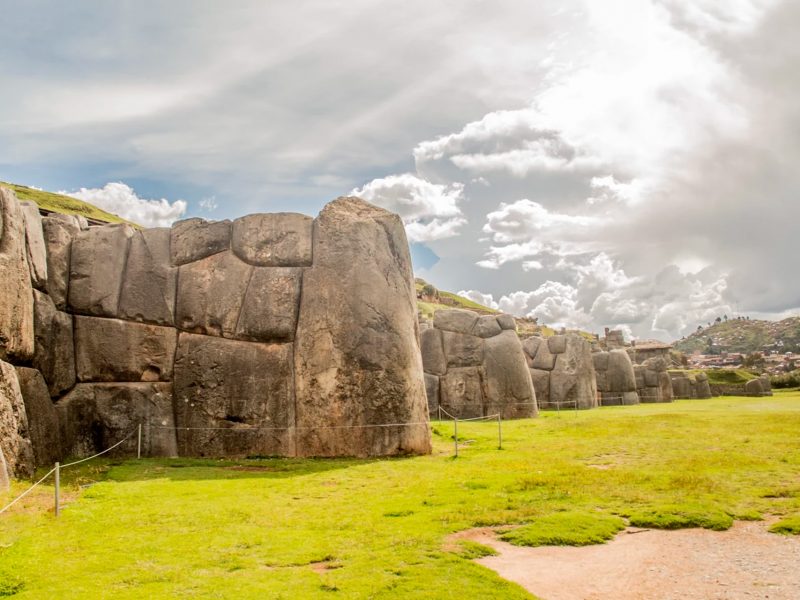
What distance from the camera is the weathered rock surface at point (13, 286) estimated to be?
1351cm

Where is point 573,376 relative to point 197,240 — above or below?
below

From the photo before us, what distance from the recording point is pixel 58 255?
56.3 feet

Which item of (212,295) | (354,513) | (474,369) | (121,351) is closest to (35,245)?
(121,351)

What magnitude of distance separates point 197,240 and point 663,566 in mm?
14696

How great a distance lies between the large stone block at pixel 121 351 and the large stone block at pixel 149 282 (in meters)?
0.35

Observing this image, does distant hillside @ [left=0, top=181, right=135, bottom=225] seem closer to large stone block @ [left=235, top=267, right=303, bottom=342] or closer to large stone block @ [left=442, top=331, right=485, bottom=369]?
large stone block @ [left=442, top=331, right=485, bottom=369]

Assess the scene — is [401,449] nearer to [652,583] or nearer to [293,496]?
[293,496]

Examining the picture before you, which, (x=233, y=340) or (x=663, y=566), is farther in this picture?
(x=233, y=340)

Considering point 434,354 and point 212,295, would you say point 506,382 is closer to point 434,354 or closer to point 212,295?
point 434,354

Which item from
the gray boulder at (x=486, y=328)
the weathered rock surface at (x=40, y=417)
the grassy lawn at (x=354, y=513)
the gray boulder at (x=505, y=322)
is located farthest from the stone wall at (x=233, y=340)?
the gray boulder at (x=505, y=322)

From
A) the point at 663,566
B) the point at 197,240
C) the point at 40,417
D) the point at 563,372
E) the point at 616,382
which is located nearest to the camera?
the point at 663,566

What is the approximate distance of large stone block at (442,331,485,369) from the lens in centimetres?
2944

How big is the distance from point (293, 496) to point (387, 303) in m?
6.73

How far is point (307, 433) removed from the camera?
1692cm
